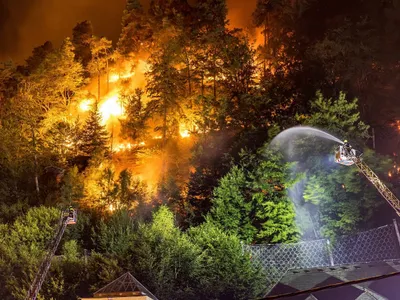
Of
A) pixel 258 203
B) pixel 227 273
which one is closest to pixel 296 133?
pixel 258 203

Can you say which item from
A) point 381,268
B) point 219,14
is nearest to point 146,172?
point 219,14

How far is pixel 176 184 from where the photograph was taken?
3123cm

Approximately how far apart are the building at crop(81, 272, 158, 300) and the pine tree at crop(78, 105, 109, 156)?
2151cm

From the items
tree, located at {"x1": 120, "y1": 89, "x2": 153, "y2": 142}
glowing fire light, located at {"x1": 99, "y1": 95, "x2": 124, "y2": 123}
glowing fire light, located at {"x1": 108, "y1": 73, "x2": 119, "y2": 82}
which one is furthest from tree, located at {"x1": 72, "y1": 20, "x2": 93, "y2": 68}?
tree, located at {"x1": 120, "y1": 89, "x2": 153, "y2": 142}

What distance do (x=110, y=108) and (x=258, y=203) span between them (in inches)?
1067

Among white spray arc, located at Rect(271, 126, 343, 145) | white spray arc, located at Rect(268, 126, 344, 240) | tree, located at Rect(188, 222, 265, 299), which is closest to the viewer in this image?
tree, located at Rect(188, 222, 265, 299)

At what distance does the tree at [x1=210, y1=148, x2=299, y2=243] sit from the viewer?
2209 cm

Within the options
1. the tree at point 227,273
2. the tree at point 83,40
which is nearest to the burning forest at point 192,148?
the tree at point 227,273

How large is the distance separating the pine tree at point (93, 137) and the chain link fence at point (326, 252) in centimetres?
2012

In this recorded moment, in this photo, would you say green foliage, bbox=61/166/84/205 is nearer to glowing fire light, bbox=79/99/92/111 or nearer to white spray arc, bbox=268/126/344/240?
glowing fire light, bbox=79/99/92/111

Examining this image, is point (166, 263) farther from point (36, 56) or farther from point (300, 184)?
point (36, 56)

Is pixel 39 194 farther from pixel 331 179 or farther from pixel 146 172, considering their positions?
pixel 331 179

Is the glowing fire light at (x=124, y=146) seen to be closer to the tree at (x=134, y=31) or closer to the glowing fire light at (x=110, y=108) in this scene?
the glowing fire light at (x=110, y=108)

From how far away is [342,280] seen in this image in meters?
13.6
